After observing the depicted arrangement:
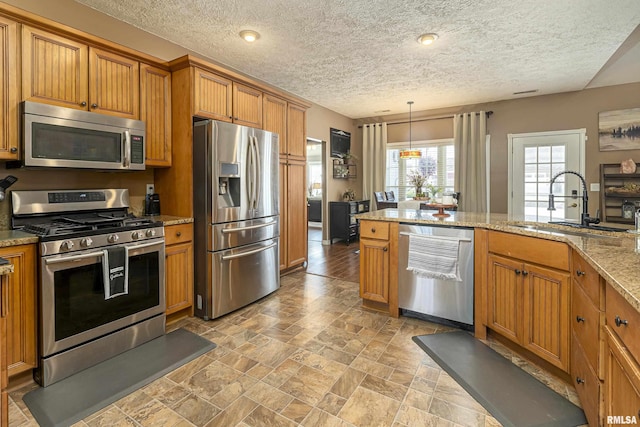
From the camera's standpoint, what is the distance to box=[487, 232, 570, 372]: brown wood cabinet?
186 centimetres

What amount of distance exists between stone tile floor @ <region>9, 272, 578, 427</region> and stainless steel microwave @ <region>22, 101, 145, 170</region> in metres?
1.47

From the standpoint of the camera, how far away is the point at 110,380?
1979 mm

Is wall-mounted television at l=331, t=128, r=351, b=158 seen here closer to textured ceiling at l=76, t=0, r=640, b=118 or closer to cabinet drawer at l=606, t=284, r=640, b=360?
textured ceiling at l=76, t=0, r=640, b=118

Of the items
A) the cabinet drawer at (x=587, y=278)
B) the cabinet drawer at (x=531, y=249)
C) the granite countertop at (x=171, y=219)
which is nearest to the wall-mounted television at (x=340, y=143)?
the granite countertop at (x=171, y=219)

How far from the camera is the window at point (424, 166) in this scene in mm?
6340

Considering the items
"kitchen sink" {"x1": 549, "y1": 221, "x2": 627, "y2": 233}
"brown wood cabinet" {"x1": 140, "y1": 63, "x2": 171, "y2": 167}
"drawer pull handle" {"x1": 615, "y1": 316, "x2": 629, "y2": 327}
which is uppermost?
"brown wood cabinet" {"x1": 140, "y1": 63, "x2": 171, "y2": 167}

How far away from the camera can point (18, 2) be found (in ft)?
7.43

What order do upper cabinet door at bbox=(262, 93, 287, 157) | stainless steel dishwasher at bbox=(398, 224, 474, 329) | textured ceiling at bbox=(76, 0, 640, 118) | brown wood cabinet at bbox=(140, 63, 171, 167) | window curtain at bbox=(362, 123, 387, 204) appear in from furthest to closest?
window curtain at bbox=(362, 123, 387, 204)
upper cabinet door at bbox=(262, 93, 287, 157)
brown wood cabinet at bbox=(140, 63, 171, 167)
textured ceiling at bbox=(76, 0, 640, 118)
stainless steel dishwasher at bbox=(398, 224, 474, 329)

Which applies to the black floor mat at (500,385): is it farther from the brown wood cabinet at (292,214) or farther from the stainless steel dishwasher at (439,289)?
the brown wood cabinet at (292,214)

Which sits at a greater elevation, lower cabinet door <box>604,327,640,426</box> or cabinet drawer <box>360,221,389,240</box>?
cabinet drawer <box>360,221,389,240</box>

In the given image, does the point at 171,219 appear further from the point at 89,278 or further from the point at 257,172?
the point at 257,172

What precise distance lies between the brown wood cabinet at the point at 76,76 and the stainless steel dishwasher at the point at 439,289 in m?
2.63

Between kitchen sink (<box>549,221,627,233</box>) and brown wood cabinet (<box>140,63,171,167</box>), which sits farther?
brown wood cabinet (<box>140,63,171,167</box>)

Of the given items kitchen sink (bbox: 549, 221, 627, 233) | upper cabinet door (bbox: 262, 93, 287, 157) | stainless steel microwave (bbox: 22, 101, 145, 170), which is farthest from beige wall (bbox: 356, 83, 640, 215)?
stainless steel microwave (bbox: 22, 101, 145, 170)
